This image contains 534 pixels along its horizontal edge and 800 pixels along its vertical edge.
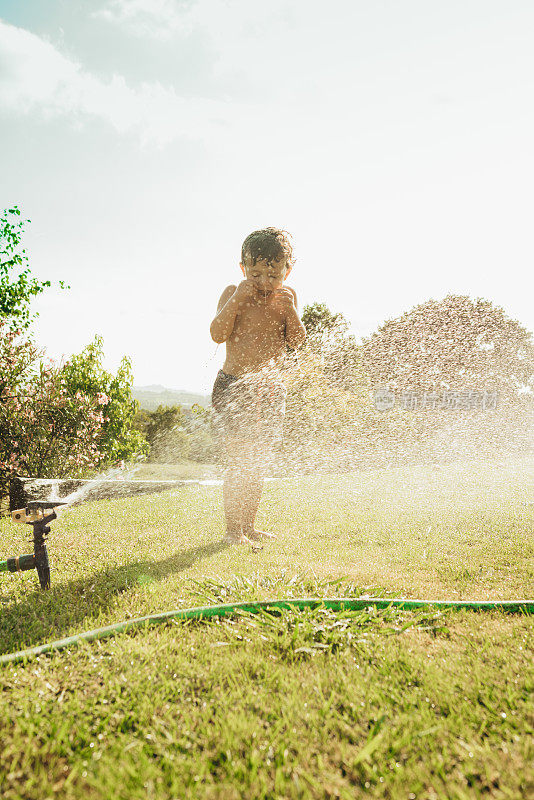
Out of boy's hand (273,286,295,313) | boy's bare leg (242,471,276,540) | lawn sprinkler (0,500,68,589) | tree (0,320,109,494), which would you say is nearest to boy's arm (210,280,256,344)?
boy's hand (273,286,295,313)

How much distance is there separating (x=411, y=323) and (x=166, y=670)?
34.3ft

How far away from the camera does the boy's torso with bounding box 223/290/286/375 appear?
3434 mm

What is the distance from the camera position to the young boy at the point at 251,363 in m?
3.33

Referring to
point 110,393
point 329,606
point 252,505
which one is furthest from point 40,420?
point 329,606

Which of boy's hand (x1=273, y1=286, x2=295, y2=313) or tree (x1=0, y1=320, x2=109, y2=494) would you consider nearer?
boy's hand (x1=273, y1=286, x2=295, y2=313)

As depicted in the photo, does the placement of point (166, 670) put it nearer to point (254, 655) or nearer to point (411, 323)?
point (254, 655)

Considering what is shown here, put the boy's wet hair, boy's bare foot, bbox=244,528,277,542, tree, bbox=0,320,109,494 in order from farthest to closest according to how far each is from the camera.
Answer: tree, bbox=0,320,109,494 < boy's bare foot, bbox=244,528,277,542 < the boy's wet hair

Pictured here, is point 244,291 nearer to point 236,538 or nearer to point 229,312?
point 229,312

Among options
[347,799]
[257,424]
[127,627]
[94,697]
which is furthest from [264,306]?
[347,799]

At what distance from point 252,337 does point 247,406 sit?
54cm

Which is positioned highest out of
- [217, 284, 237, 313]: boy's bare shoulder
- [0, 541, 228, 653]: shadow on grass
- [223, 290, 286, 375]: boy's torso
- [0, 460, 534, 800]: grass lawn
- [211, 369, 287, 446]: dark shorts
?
[217, 284, 237, 313]: boy's bare shoulder

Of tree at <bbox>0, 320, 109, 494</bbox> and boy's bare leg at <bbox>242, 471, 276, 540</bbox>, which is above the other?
tree at <bbox>0, 320, 109, 494</bbox>

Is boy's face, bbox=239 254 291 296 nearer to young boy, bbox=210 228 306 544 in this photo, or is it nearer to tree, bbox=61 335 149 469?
young boy, bbox=210 228 306 544

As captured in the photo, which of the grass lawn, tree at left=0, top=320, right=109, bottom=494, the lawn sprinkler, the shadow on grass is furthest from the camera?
tree at left=0, top=320, right=109, bottom=494
